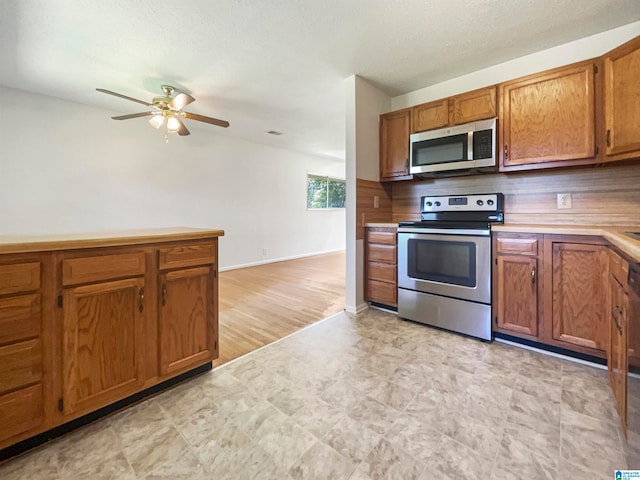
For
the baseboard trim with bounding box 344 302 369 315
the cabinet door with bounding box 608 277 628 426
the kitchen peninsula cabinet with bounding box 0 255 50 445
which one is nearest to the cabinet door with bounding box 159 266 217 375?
the kitchen peninsula cabinet with bounding box 0 255 50 445

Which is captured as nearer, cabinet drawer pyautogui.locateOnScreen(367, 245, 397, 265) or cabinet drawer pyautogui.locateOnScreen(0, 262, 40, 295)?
cabinet drawer pyautogui.locateOnScreen(0, 262, 40, 295)

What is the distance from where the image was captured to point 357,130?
115 inches

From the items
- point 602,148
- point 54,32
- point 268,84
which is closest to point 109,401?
point 54,32

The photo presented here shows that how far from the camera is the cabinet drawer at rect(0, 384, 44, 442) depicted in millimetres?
1138

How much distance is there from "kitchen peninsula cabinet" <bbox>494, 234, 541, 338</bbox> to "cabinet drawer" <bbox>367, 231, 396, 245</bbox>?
0.91 meters

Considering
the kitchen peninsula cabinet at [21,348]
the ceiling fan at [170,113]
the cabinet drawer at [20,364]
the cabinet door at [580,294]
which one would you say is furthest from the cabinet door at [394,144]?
the cabinet drawer at [20,364]

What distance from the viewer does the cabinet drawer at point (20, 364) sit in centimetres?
113

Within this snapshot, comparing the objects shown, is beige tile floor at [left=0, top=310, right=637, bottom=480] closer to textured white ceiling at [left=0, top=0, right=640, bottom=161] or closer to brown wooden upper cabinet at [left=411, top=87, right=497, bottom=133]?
brown wooden upper cabinet at [left=411, top=87, right=497, bottom=133]

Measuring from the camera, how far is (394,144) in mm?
3078

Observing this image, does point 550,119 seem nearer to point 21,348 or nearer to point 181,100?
point 181,100

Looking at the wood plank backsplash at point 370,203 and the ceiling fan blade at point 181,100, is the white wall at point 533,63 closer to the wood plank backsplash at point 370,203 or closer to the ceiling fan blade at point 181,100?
the wood plank backsplash at point 370,203

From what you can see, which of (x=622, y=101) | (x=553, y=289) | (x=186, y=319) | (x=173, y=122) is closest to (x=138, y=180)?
(x=173, y=122)

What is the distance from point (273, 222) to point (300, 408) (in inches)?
190

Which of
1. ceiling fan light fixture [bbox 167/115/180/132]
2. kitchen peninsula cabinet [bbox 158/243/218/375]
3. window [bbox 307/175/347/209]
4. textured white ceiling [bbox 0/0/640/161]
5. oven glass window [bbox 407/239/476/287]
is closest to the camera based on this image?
kitchen peninsula cabinet [bbox 158/243/218/375]
